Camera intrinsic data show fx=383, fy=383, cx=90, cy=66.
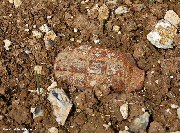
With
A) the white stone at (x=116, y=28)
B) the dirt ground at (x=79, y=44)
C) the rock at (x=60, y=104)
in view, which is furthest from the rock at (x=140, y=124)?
the white stone at (x=116, y=28)

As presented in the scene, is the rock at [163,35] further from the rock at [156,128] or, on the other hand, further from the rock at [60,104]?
the rock at [60,104]

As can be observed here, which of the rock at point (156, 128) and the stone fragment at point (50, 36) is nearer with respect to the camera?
the rock at point (156, 128)

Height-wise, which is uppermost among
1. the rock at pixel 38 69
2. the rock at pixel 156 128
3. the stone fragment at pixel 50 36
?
the stone fragment at pixel 50 36

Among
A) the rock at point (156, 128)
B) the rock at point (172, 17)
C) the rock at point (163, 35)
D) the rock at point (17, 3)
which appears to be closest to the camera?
the rock at point (156, 128)

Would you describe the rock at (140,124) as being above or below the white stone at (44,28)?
below

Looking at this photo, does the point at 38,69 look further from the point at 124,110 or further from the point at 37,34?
the point at 124,110

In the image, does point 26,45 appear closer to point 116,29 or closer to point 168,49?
point 116,29

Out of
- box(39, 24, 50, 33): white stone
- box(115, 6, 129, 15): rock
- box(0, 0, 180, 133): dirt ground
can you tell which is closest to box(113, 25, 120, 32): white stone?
box(0, 0, 180, 133): dirt ground

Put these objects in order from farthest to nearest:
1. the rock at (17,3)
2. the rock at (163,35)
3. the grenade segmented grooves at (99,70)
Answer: the rock at (17,3), the rock at (163,35), the grenade segmented grooves at (99,70)
